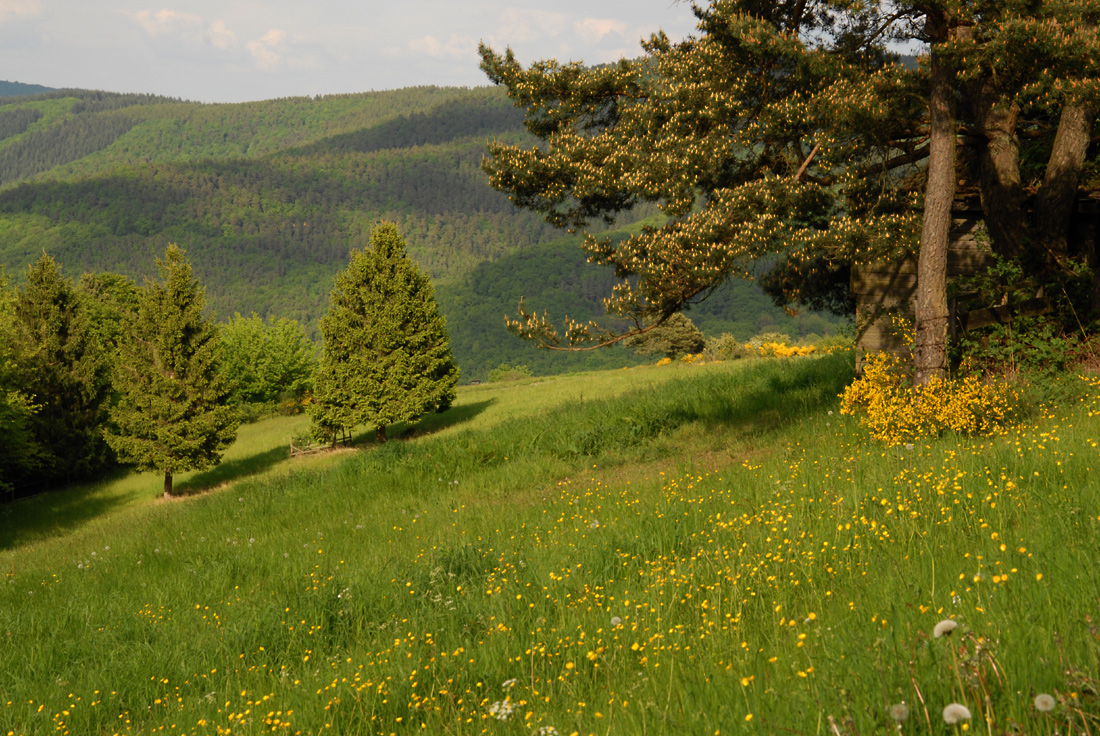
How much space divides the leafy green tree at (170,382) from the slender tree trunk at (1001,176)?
94.3 ft

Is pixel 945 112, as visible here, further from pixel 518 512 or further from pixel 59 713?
pixel 59 713

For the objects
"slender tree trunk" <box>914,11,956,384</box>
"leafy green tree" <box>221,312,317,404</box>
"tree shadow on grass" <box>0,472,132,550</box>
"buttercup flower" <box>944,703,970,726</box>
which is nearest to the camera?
"buttercup flower" <box>944,703,970,726</box>

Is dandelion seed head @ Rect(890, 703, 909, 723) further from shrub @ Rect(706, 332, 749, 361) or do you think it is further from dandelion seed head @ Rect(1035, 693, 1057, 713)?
shrub @ Rect(706, 332, 749, 361)

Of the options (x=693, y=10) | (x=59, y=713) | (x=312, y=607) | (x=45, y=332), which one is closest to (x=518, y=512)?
(x=312, y=607)

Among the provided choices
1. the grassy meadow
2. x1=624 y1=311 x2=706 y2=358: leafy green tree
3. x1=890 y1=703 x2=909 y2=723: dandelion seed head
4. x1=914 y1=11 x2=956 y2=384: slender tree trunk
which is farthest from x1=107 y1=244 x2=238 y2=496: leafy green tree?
x1=624 y1=311 x2=706 y2=358: leafy green tree

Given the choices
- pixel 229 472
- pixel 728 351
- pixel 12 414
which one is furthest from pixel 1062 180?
pixel 728 351

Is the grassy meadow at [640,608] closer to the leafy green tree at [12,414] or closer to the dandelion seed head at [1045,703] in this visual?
the dandelion seed head at [1045,703]

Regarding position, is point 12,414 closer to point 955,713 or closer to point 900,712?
point 900,712

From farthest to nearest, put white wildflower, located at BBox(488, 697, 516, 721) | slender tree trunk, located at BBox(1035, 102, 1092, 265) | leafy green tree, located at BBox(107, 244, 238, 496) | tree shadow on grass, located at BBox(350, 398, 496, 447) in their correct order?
tree shadow on grass, located at BBox(350, 398, 496, 447), leafy green tree, located at BBox(107, 244, 238, 496), slender tree trunk, located at BBox(1035, 102, 1092, 265), white wildflower, located at BBox(488, 697, 516, 721)

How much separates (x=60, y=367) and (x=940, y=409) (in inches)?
1592

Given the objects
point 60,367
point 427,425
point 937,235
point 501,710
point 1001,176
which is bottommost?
point 427,425

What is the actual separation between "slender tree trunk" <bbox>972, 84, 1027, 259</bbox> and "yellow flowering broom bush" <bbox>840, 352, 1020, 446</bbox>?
115 inches

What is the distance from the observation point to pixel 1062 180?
10484mm

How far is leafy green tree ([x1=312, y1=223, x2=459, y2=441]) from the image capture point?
1298 inches
